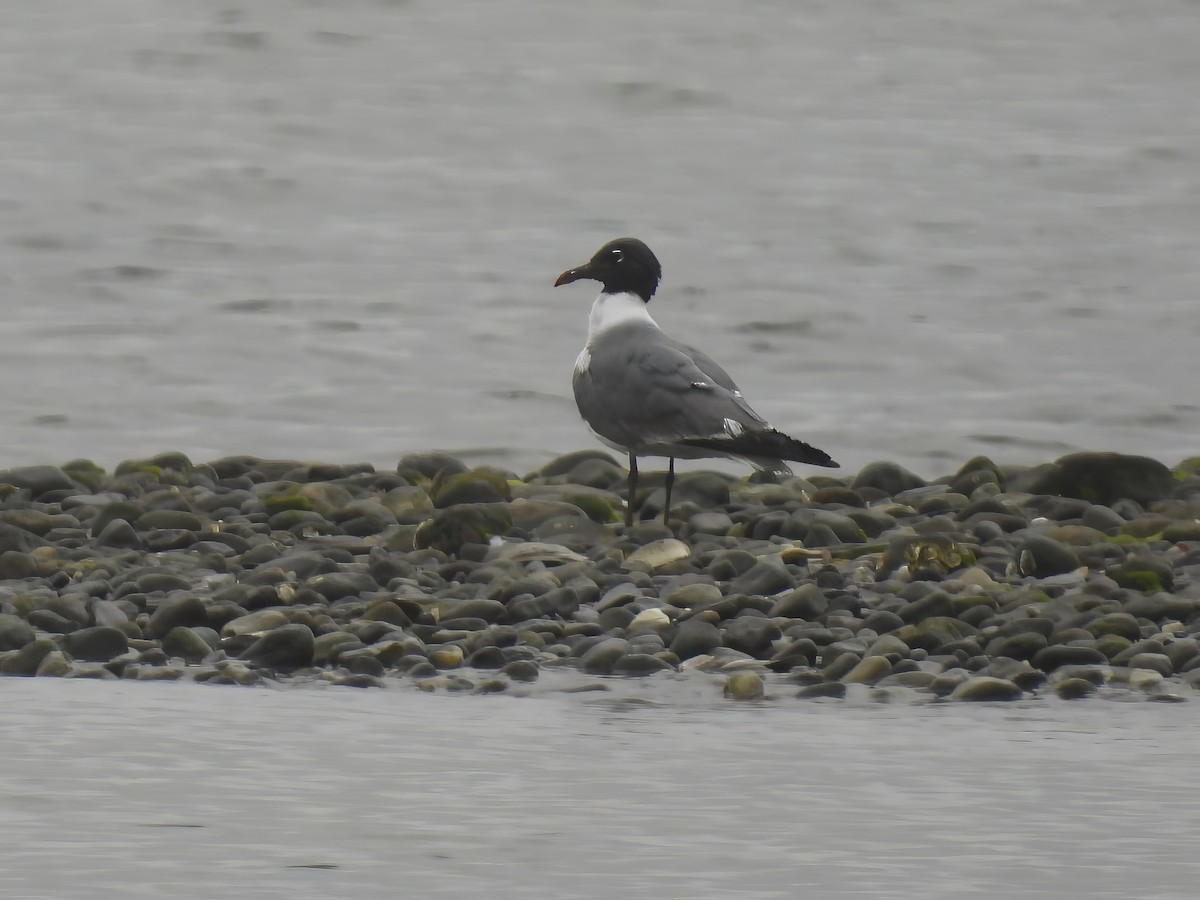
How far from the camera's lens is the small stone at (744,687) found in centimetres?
674

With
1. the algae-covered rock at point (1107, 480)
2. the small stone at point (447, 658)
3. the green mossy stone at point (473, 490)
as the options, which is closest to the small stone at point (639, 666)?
the small stone at point (447, 658)

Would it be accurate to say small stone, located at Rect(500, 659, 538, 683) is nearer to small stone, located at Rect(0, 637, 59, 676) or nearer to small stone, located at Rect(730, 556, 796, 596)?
small stone, located at Rect(730, 556, 796, 596)

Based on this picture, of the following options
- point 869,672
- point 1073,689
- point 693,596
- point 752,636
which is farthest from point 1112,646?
point 693,596

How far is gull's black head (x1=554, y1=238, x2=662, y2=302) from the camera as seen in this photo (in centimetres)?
1050

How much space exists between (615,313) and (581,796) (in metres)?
5.14

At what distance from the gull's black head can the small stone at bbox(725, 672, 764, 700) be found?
401cm

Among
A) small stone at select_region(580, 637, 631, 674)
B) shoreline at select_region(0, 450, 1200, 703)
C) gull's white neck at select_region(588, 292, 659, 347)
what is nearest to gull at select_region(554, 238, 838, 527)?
gull's white neck at select_region(588, 292, 659, 347)

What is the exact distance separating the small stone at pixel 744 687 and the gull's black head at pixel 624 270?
4.01 metres

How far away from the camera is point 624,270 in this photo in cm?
1049

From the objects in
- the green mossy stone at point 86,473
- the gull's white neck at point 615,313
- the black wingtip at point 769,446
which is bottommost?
the green mossy stone at point 86,473

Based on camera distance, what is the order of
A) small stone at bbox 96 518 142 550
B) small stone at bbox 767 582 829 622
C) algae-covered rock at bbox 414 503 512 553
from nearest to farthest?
small stone at bbox 767 582 829 622
algae-covered rock at bbox 414 503 512 553
small stone at bbox 96 518 142 550

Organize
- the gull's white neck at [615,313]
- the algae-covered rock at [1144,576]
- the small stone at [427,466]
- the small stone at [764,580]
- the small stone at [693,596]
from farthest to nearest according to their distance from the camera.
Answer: the small stone at [427,466] < the gull's white neck at [615,313] < the algae-covered rock at [1144,576] < the small stone at [764,580] < the small stone at [693,596]

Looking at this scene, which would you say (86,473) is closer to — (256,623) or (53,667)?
(256,623)

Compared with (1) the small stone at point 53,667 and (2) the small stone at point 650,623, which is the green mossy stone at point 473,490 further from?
(1) the small stone at point 53,667
